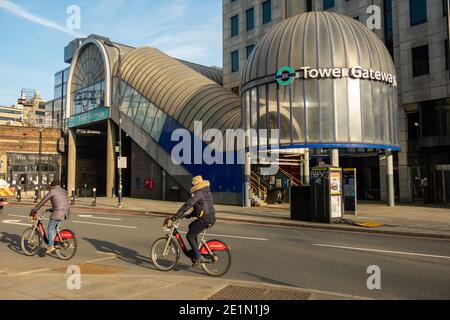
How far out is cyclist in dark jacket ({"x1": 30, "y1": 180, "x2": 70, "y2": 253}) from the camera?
894cm

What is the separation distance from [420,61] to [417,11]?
3650 millimetres

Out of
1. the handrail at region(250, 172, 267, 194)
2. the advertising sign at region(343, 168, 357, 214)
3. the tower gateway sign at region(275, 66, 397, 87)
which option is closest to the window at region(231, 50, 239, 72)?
the handrail at region(250, 172, 267, 194)

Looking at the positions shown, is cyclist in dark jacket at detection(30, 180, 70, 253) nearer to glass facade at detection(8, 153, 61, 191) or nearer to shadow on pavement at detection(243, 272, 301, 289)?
shadow on pavement at detection(243, 272, 301, 289)

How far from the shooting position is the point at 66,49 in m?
94.8

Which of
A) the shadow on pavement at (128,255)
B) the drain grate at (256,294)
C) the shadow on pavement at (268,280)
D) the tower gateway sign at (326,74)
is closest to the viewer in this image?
the drain grate at (256,294)

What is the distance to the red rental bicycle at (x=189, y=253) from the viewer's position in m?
7.42

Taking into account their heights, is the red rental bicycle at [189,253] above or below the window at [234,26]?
below

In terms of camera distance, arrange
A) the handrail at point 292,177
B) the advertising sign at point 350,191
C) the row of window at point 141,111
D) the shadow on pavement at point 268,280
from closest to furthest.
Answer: the shadow on pavement at point 268,280 < the advertising sign at point 350,191 < the handrail at point 292,177 < the row of window at point 141,111

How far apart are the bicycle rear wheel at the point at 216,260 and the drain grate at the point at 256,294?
1.15 metres

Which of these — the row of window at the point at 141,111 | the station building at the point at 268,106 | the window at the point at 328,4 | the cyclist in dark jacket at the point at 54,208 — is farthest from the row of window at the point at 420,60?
the cyclist in dark jacket at the point at 54,208

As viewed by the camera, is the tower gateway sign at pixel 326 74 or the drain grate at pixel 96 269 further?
the tower gateway sign at pixel 326 74

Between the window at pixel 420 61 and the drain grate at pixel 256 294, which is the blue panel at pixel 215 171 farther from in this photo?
the drain grate at pixel 256 294
